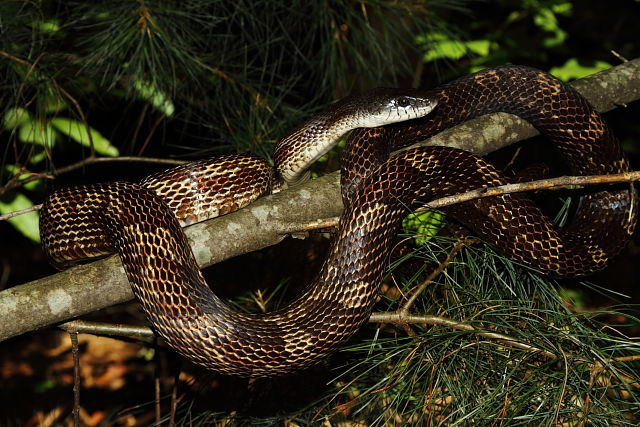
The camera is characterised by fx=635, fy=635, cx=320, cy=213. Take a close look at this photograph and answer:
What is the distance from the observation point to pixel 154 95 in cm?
412

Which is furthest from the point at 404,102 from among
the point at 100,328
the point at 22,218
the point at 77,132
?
the point at 22,218

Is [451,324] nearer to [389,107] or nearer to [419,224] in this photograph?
[419,224]

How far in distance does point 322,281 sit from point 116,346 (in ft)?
14.2

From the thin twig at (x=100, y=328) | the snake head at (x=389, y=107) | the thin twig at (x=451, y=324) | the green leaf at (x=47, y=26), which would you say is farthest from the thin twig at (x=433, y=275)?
the green leaf at (x=47, y=26)

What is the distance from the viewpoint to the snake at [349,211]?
252 cm

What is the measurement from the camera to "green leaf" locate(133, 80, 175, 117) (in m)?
4.02

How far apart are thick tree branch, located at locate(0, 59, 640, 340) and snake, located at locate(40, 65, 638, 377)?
0.07 metres

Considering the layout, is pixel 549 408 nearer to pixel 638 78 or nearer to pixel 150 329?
pixel 150 329

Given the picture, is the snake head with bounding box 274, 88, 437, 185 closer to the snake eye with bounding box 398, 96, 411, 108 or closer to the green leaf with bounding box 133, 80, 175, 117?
the snake eye with bounding box 398, 96, 411, 108

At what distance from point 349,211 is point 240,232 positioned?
466mm

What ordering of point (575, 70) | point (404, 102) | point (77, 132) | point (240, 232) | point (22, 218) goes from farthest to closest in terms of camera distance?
point (575, 70), point (77, 132), point (22, 218), point (404, 102), point (240, 232)

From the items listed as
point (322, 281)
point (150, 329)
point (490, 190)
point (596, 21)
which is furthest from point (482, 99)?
point (596, 21)

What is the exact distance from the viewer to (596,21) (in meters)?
6.27

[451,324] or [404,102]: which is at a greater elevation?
[404,102]
